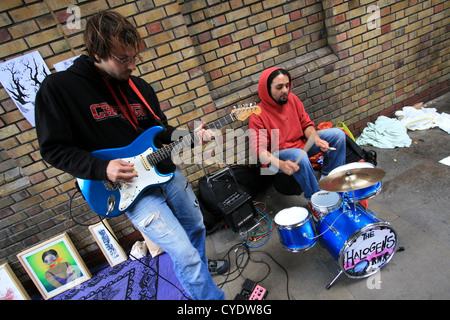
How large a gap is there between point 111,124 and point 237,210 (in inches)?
54.0

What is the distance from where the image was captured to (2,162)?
2197 mm

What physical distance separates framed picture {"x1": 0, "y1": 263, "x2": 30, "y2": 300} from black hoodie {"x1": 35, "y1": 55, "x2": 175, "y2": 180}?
1.88 metres

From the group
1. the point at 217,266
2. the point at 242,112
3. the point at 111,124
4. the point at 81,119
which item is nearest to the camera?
the point at 81,119

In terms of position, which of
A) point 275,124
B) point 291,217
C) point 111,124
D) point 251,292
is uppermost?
point 111,124

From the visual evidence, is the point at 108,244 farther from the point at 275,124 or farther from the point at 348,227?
the point at 348,227

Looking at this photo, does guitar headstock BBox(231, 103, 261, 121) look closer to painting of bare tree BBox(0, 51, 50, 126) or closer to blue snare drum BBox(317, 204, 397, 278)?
blue snare drum BBox(317, 204, 397, 278)

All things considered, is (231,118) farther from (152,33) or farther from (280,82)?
(152,33)

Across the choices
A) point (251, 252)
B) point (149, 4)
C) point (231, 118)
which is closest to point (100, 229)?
point (251, 252)

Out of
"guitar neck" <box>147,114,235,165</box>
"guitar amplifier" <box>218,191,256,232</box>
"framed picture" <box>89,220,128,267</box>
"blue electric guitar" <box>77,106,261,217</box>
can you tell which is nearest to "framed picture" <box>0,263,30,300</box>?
"framed picture" <box>89,220,128,267</box>

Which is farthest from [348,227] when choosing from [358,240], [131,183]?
[131,183]

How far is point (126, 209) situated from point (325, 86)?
2.70 m

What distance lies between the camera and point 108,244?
8.04ft

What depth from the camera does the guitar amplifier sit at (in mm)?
2230

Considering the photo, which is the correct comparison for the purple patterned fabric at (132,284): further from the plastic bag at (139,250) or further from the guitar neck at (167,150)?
the guitar neck at (167,150)
